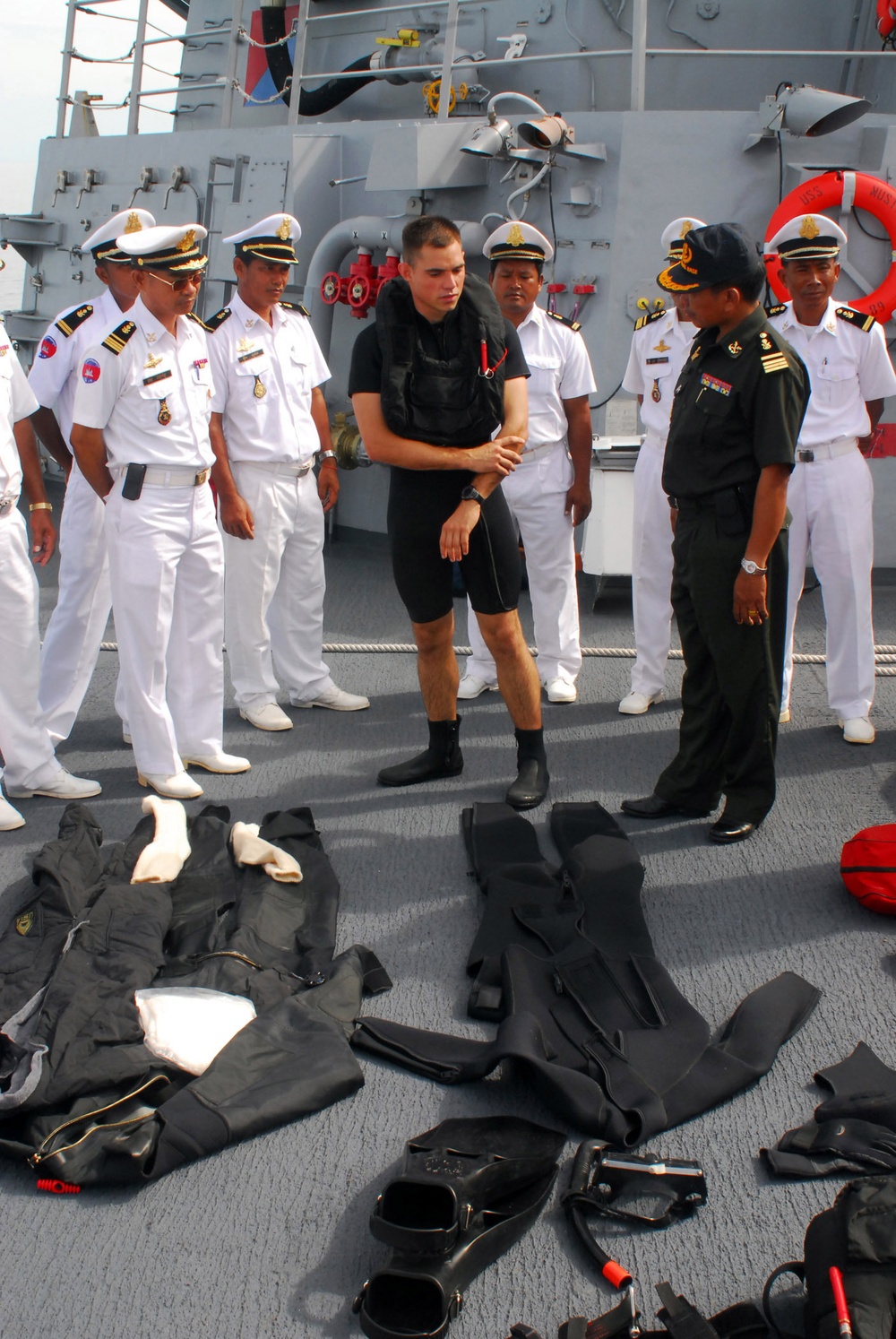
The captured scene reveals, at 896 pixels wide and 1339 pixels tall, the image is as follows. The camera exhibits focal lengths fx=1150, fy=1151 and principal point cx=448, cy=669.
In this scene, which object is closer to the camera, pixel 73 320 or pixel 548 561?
pixel 73 320

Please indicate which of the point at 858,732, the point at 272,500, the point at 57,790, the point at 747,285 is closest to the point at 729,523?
the point at 747,285

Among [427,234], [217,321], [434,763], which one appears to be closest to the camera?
[427,234]

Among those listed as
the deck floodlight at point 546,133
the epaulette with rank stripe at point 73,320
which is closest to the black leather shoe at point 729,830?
the epaulette with rank stripe at point 73,320

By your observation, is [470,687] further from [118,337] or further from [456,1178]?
[456,1178]

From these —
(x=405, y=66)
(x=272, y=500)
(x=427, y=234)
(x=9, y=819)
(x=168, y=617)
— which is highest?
(x=405, y=66)

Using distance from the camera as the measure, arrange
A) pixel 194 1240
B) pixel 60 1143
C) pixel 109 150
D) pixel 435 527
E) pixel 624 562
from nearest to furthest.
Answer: pixel 194 1240
pixel 60 1143
pixel 435 527
pixel 624 562
pixel 109 150

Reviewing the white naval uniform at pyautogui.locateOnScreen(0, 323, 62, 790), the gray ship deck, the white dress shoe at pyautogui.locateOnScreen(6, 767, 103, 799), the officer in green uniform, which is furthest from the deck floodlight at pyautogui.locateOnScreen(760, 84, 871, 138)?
the white dress shoe at pyautogui.locateOnScreen(6, 767, 103, 799)

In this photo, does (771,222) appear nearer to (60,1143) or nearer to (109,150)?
(60,1143)

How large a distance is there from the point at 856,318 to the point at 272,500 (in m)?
2.39

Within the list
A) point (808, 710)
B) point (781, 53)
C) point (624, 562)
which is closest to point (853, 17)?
point (781, 53)

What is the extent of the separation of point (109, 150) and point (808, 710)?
7.69 metres

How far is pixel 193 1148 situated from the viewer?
2.24 m

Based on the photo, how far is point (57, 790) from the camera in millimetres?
4090

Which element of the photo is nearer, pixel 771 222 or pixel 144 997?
pixel 144 997
